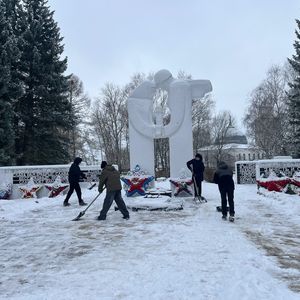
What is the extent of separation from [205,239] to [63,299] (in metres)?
3.63

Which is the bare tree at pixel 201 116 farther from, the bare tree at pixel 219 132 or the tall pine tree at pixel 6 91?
the tall pine tree at pixel 6 91

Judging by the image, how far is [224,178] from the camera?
969cm

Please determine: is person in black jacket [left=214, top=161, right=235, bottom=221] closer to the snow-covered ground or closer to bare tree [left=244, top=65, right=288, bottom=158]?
the snow-covered ground

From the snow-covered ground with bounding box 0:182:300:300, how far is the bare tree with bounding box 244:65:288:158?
107 feet

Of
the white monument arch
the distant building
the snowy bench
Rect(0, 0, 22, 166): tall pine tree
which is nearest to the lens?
the white monument arch

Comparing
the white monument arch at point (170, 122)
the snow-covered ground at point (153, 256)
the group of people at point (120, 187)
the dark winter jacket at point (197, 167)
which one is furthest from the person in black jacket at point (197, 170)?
the group of people at point (120, 187)

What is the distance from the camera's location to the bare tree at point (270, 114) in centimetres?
4191

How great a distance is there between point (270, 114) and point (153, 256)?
3977 cm

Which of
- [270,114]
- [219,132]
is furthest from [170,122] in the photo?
[219,132]

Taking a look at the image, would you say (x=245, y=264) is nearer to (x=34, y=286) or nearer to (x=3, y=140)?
(x=34, y=286)

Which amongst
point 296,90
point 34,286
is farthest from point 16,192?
point 296,90

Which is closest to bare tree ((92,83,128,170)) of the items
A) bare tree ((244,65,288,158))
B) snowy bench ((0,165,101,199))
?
bare tree ((244,65,288,158))

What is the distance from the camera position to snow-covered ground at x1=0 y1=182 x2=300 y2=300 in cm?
459

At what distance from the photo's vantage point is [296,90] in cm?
3178
